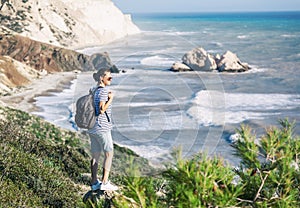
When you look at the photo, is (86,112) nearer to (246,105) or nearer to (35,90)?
(246,105)

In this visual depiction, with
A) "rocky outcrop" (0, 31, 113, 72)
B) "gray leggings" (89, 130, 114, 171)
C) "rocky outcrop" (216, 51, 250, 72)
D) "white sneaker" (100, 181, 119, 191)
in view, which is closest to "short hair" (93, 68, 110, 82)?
"gray leggings" (89, 130, 114, 171)

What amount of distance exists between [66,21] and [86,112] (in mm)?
67531

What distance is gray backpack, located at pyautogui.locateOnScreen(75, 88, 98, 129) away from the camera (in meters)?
5.16

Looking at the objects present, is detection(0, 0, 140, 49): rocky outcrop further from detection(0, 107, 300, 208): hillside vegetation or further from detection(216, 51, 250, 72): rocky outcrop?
detection(0, 107, 300, 208): hillside vegetation

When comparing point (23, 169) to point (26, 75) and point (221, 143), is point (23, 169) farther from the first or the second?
point (26, 75)

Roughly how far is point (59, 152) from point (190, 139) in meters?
5.17

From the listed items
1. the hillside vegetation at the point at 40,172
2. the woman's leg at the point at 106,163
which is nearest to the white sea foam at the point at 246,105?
the hillside vegetation at the point at 40,172

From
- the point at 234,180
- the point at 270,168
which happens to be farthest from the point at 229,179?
the point at 270,168

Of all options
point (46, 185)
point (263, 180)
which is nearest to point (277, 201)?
point (263, 180)

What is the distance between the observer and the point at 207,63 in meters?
44.7

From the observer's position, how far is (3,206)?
547 cm

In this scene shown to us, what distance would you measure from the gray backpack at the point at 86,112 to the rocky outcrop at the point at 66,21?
42116 millimetres

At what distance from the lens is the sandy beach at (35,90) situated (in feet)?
84.1

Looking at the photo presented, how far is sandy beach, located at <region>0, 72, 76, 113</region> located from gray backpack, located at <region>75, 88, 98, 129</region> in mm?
17411
